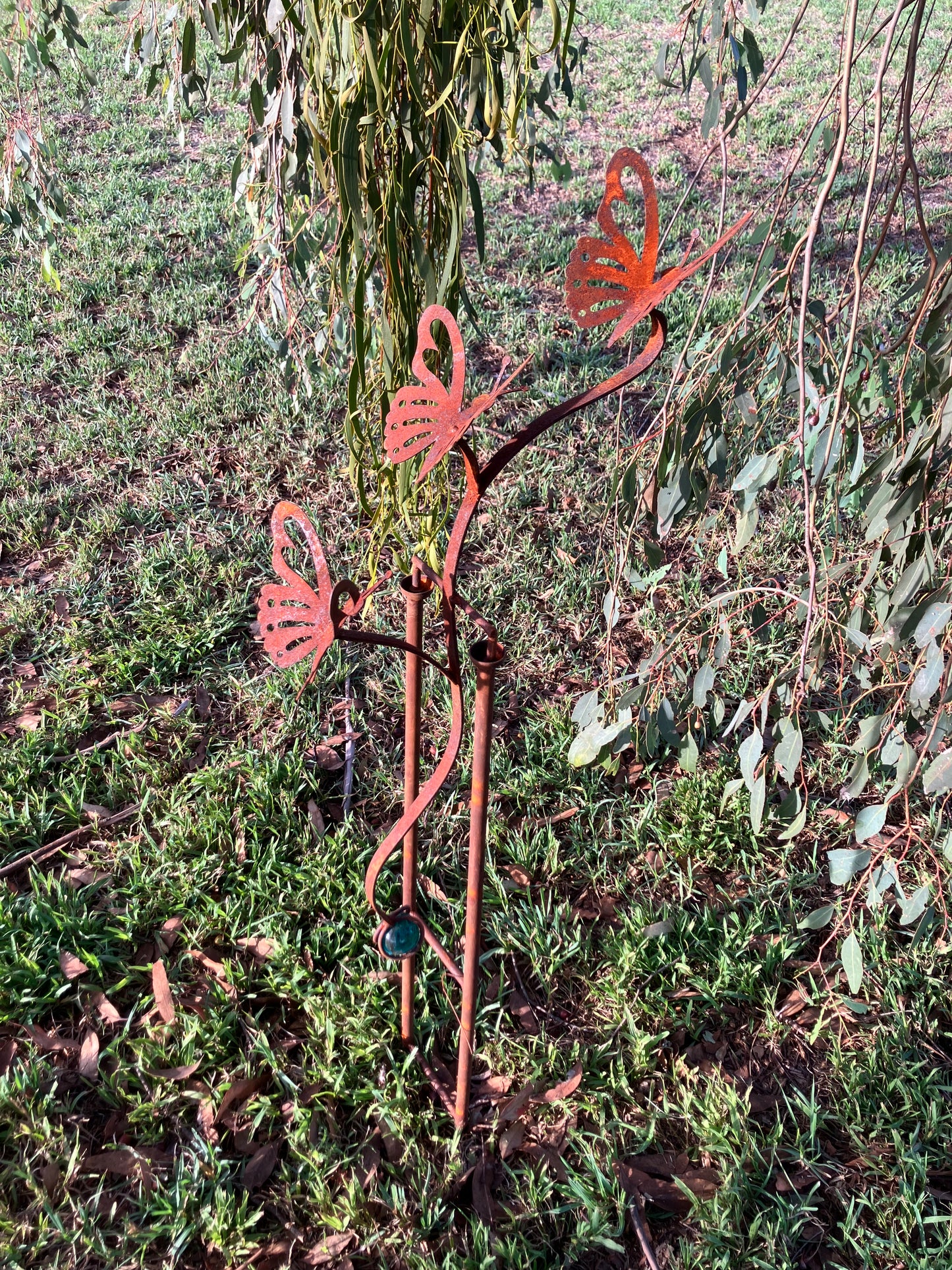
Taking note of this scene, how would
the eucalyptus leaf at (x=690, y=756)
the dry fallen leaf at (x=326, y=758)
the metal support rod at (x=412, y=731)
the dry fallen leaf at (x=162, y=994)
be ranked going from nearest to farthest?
the metal support rod at (x=412, y=731)
the eucalyptus leaf at (x=690, y=756)
the dry fallen leaf at (x=162, y=994)
the dry fallen leaf at (x=326, y=758)

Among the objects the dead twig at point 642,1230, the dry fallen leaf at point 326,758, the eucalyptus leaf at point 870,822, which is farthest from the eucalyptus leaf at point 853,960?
Result: the dry fallen leaf at point 326,758

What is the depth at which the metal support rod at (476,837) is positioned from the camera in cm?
110

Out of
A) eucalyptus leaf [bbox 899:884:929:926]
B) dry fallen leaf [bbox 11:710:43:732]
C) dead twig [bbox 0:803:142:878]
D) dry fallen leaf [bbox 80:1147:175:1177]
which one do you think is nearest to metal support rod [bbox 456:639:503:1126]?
dry fallen leaf [bbox 80:1147:175:1177]

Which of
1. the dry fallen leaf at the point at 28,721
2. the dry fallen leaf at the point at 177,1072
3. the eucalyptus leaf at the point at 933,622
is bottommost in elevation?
the dry fallen leaf at the point at 177,1072

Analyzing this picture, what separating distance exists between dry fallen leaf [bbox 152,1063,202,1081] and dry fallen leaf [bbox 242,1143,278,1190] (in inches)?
7.7

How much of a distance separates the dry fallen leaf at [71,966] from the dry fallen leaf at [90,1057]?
0.42ft

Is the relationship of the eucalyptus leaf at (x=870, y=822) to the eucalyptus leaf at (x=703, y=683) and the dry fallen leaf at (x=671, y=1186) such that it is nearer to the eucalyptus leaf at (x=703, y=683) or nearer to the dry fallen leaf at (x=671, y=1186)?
the eucalyptus leaf at (x=703, y=683)

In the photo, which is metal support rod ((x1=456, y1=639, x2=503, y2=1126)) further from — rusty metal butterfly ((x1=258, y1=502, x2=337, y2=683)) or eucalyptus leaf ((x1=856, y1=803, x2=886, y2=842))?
eucalyptus leaf ((x1=856, y1=803, x2=886, y2=842))

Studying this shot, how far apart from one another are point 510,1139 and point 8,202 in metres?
2.46

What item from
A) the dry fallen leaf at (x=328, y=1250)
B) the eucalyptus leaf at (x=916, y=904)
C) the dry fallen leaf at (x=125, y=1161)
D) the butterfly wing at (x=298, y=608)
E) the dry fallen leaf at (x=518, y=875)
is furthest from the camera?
the dry fallen leaf at (x=518, y=875)

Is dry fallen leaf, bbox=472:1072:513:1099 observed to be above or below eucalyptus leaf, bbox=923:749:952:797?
below

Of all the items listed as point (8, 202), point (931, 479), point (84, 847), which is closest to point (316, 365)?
point (8, 202)

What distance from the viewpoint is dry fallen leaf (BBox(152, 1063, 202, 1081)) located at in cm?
167

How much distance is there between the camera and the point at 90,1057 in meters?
1.71
